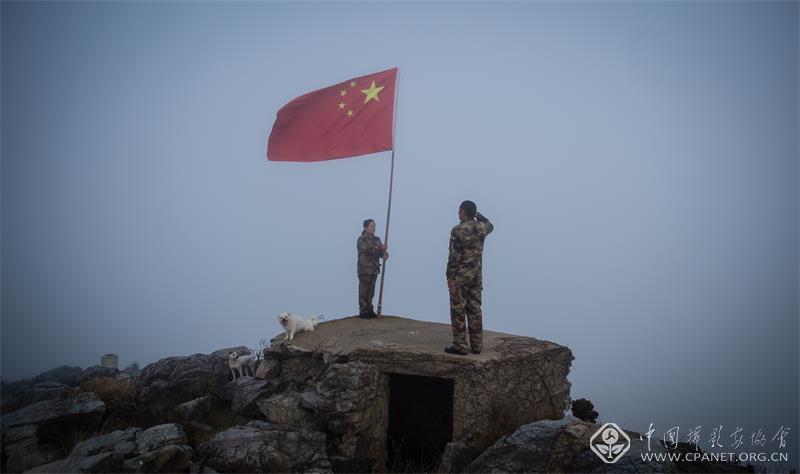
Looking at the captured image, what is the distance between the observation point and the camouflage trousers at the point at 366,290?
42.1ft

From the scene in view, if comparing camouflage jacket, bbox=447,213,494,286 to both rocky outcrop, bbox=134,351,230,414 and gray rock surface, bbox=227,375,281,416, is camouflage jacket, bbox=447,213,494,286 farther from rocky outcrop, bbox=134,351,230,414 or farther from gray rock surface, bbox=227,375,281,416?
rocky outcrop, bbox=134,351,230,414

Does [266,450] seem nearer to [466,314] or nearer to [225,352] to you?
[466,314]

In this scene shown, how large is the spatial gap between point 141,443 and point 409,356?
478cm

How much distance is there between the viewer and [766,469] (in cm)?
729

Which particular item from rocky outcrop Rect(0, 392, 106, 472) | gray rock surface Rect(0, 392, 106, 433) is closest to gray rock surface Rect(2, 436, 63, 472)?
rocky outcrop Rect(0, 392, 106, 472)

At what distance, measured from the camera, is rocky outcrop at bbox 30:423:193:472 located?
21.3 feet

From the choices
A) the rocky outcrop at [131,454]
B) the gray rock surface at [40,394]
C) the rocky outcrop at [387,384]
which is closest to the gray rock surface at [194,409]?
the rocky outcrop at [387,384]

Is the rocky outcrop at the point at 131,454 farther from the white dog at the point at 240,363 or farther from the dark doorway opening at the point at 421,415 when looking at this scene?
the dark doorway opening at the point at 421,415

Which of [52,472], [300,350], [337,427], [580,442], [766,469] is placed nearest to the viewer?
[52,472]

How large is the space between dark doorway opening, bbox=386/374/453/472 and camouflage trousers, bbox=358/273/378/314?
226cm

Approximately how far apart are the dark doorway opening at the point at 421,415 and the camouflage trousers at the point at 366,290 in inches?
89.0

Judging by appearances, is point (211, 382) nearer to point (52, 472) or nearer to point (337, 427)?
point (337, 427)

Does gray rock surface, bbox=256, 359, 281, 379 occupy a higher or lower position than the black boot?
lower

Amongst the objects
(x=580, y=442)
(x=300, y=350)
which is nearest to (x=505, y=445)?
(x=580, y=442)
